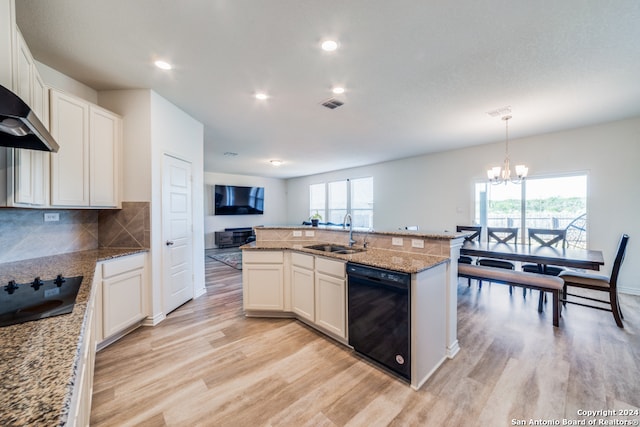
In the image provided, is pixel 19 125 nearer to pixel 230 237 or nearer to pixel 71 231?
pixel 71 231

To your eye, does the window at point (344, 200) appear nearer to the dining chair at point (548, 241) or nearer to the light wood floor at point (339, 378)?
the dining chair at point (548, 241)

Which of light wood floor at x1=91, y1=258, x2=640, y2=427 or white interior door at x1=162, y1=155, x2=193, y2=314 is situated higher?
white interior door at x1=162, y1=155, x2=193, y2=314

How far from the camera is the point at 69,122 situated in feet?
7.48

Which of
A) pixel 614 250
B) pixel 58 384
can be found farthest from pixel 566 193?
pixel 58 384

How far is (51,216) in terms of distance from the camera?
7.94 feet

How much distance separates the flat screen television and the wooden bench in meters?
7.19

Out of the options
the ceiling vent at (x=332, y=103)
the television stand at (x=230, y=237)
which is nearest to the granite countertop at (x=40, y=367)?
the ceiling vent at (x=332, y=103)

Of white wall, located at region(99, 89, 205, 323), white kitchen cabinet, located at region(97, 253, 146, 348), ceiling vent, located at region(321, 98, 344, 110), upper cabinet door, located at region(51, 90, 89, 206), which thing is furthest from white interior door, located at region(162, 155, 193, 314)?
ceiling vent, located at region(321, 98, 344, 110)

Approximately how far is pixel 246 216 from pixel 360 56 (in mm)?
7792

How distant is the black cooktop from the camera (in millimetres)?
1071

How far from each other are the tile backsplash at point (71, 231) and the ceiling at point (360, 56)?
139cm

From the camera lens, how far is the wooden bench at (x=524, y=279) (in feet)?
8.98

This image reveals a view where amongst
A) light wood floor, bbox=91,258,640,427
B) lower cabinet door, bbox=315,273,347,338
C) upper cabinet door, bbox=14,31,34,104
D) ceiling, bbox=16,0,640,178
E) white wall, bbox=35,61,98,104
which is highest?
ceiling, bbox=16,0,640,178

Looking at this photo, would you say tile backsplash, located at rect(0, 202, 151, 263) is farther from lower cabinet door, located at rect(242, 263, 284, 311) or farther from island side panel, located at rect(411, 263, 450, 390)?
island side panel, located at rect(411, 263, 450, 390)
